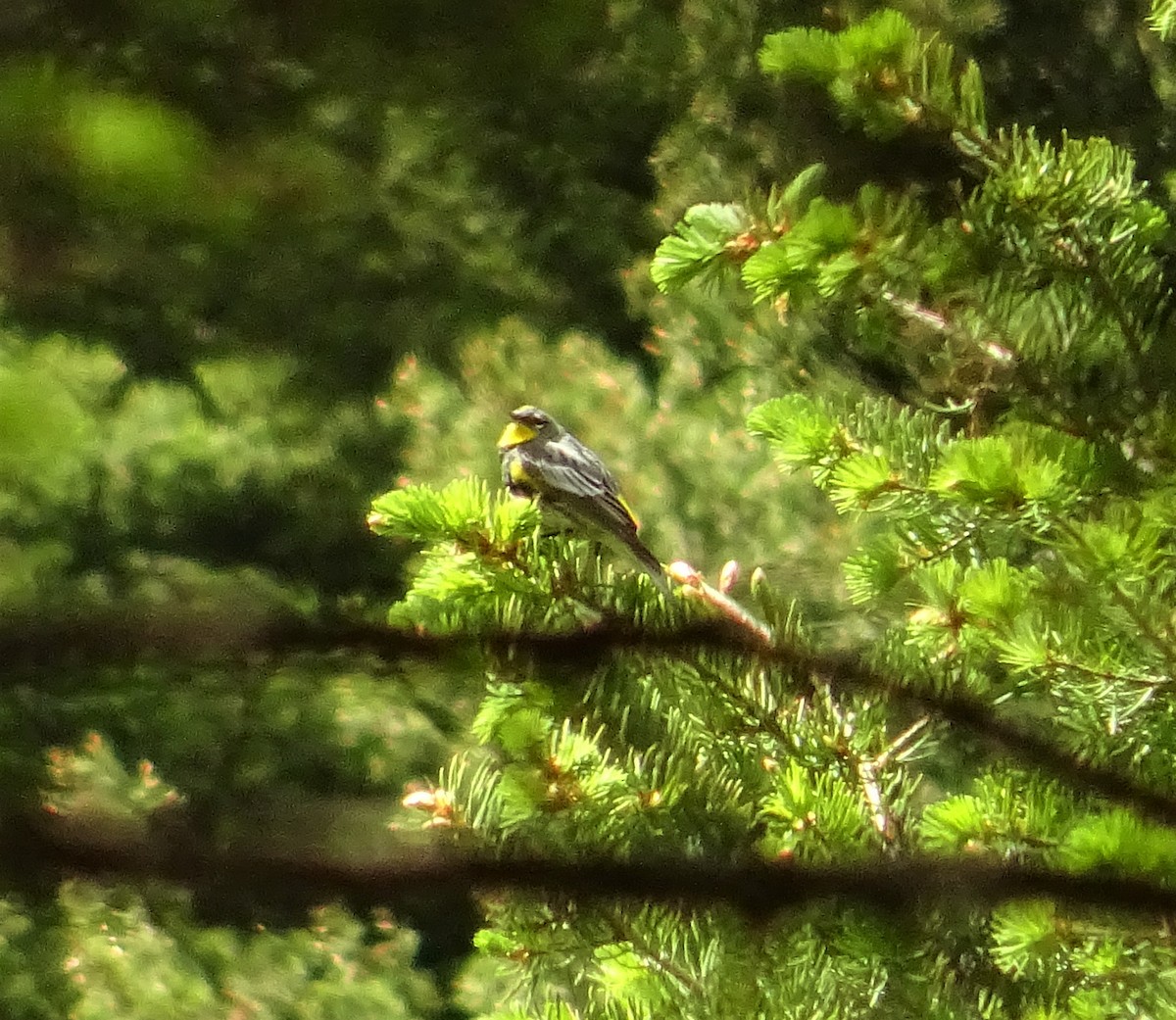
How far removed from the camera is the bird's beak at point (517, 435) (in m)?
0.70

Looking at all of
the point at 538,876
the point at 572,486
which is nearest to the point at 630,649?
the point at 538,876

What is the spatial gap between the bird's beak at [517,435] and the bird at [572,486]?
1 centimetres

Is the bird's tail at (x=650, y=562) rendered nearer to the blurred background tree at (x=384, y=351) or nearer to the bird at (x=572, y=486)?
the bird at (x=572, y=486)

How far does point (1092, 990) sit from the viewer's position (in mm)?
376

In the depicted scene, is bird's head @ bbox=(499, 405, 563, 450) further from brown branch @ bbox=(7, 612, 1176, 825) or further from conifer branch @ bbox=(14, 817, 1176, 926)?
conifer branch @ bbox=(14, 817, 1176, 926)

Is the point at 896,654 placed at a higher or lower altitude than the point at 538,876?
higher

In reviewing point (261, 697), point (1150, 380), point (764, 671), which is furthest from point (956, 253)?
point (261, 697)

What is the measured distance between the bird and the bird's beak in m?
0.01

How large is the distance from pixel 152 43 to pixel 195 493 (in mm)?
504

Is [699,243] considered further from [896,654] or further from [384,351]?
[384,351]

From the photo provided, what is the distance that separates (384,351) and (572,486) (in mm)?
701

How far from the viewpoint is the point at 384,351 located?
1236 millimetres

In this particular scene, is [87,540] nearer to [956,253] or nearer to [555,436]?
[555,436]

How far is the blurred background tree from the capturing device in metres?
0.94
